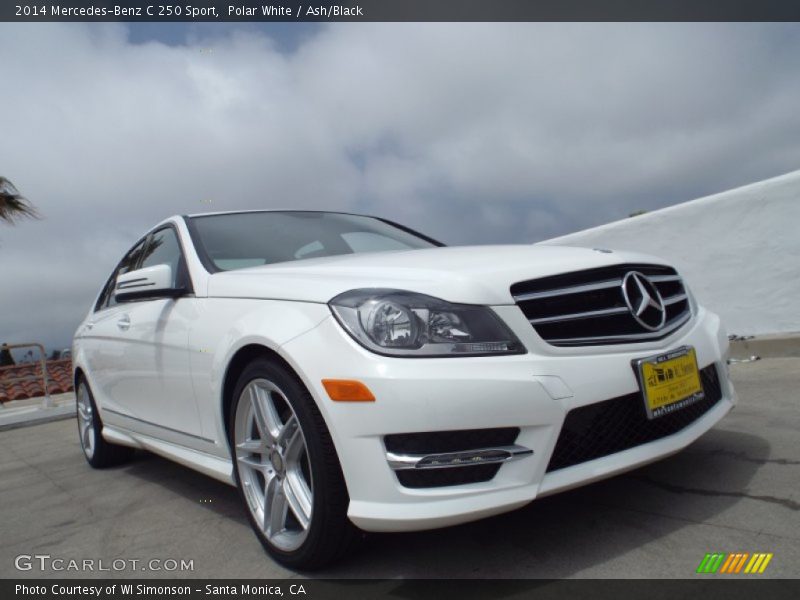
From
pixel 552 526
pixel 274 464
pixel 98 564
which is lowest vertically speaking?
pixel 98 564

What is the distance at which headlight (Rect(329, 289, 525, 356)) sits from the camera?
2.05 m

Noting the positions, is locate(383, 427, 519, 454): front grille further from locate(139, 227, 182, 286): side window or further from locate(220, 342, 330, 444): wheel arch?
locate(139, 227, 182, 286): side window

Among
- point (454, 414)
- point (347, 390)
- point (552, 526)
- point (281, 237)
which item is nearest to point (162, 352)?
point (281, 237)

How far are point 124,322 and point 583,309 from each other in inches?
104

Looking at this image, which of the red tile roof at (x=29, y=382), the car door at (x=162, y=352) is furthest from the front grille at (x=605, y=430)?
the red tile roof at (x=29, y=382)

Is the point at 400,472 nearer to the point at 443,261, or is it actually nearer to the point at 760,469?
the point at 443,261

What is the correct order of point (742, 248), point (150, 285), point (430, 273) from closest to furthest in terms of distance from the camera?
point (430, 273)
point (150, 285)
point (742, 248)

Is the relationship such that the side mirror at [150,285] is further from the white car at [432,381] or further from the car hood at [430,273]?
the car hood at [430,273]

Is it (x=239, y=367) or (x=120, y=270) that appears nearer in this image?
(x=239, y=367)

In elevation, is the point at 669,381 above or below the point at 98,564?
above

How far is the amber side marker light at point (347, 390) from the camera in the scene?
2006mm

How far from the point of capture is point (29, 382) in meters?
14.4

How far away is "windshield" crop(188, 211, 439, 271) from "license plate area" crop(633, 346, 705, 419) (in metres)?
1.72

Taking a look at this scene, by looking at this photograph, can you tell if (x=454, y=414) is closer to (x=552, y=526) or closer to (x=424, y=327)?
(x=424, y=327)
